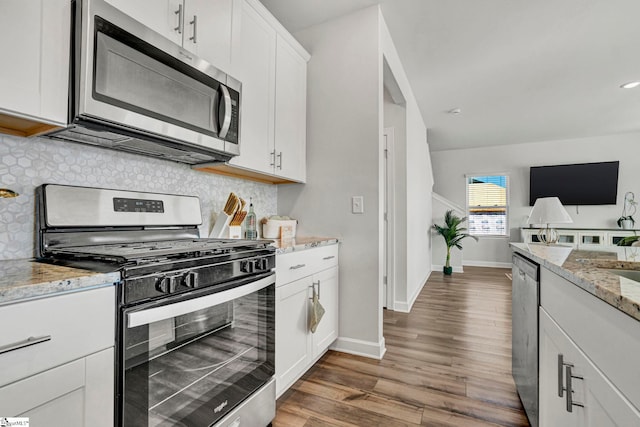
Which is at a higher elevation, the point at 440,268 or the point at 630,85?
the point at 630,85

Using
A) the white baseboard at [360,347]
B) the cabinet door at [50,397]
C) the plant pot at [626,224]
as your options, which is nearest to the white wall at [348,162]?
the white baseboard at [360,347]

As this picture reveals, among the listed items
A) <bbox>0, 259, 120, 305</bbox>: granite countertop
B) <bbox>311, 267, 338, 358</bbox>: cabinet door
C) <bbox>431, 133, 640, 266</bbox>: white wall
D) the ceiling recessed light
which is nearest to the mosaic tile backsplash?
<bbox>0, 259, 120, 305</bbox>: granite countertop

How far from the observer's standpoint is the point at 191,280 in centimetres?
109

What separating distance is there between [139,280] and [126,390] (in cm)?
32

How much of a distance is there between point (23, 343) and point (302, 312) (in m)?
1.38

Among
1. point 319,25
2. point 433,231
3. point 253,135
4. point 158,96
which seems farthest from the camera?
point 433,231

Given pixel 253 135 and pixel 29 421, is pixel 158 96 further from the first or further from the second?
pixel 29 421

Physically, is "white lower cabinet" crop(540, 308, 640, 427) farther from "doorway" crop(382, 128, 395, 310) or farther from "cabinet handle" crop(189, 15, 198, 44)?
"doorway" crop(382, 128, 395, 310)

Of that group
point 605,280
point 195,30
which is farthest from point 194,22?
point 605,280

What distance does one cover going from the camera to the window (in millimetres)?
6844

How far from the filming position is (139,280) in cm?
93

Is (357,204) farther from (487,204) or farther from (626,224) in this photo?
(626,224)

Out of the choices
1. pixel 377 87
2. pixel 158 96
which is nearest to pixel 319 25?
pixel 377 87

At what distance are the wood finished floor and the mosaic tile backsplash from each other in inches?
47.6
